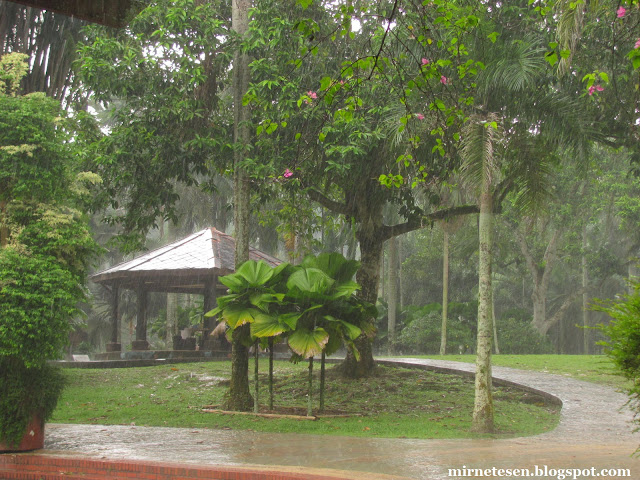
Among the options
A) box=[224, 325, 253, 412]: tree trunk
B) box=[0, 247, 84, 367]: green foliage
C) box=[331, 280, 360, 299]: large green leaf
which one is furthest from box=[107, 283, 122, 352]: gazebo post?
box=[0, 247, 84, 367]: green foliage

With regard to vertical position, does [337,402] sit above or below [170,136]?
below

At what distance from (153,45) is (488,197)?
270 inches

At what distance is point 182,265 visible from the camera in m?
19.7

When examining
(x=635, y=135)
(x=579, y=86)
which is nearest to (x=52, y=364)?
(x=579, y=86)

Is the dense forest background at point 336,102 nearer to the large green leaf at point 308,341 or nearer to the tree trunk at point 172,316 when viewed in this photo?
the large green leaf at point 308,341

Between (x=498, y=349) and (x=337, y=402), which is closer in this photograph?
Answer: (x=337, y=402)

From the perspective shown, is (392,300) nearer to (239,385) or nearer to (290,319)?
(239,385)

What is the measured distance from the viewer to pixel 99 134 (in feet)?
40.5

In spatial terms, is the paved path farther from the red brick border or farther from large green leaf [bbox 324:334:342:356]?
large green leaf [bbox 324:334:342:356]

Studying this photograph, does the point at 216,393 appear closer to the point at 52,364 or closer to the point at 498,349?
the point at 52,364

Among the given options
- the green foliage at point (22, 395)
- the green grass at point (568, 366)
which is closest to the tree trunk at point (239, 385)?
the green foliage at point (22, 395)

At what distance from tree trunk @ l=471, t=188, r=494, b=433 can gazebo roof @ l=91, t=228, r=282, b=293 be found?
10768 millimetres

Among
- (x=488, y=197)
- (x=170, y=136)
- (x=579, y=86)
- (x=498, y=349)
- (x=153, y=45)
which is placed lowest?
(x=498, y=349)

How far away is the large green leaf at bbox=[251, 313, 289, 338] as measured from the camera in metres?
9.51
